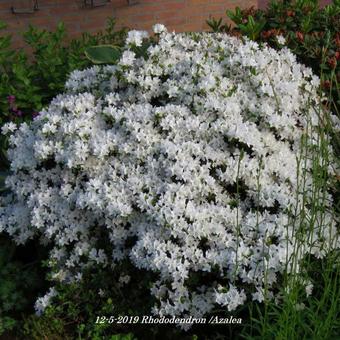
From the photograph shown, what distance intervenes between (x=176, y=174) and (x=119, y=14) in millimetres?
3502

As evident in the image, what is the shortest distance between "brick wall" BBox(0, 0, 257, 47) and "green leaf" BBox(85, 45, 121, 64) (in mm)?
1913

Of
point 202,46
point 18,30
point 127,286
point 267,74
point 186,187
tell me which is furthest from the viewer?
point 18,30

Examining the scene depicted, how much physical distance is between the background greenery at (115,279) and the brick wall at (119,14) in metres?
0.65

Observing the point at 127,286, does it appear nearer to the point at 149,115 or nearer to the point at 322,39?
the point at 149,115

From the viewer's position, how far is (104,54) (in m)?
4.36

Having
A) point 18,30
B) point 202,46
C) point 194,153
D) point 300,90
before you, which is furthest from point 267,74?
point 18,30

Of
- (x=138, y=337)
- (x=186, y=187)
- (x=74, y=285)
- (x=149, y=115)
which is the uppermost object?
(x=149, y=115)

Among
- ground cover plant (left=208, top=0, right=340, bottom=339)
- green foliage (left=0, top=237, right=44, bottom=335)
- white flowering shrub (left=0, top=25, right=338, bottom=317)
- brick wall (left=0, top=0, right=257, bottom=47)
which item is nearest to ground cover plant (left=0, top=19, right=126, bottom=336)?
green foliage (left=0, top=237, right=44, bottom=335)

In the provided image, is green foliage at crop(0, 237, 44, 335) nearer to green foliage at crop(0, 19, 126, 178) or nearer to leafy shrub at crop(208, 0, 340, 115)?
green foliage at crop(0, 19, 126, 178)

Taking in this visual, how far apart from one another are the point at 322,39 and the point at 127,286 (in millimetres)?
2206

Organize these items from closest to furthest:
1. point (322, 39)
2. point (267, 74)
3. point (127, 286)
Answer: point (127, 286) < point (267, 74) < point (322, 39)

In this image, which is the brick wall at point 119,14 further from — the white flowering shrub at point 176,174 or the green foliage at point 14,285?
the green foliage at point 14,285

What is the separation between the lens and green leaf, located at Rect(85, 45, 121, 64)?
14.2 ft

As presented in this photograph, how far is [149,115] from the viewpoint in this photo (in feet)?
11.9
